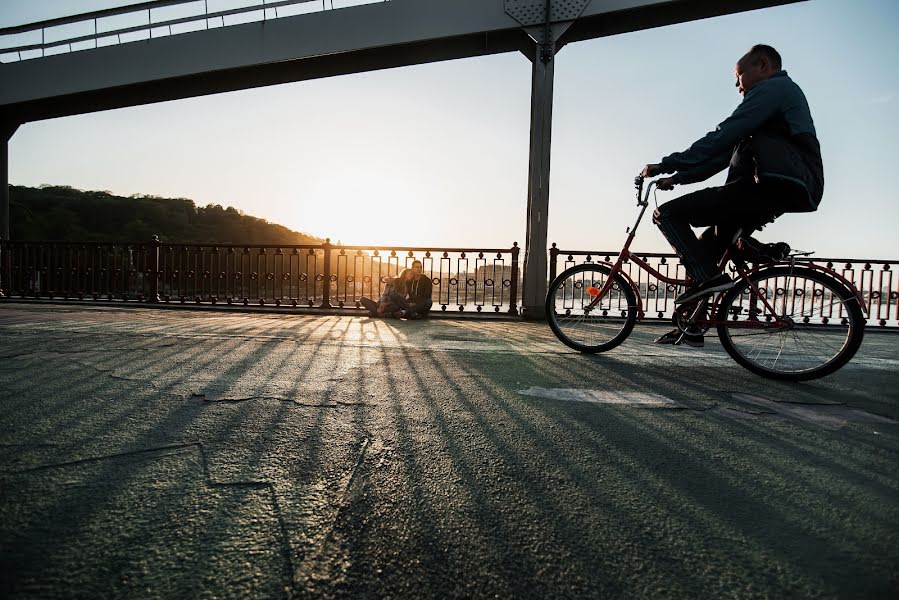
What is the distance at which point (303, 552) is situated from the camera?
1027mm

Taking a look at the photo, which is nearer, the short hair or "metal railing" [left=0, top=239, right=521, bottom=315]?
the short hair

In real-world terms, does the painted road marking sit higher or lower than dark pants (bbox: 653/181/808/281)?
lower

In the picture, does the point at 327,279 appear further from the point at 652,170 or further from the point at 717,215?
the point at 717,215

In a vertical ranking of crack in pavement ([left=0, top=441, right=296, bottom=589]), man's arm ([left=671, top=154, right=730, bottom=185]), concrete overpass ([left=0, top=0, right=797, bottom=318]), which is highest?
concrete overpass ([left=0, top=0, right=797, bottom=318])

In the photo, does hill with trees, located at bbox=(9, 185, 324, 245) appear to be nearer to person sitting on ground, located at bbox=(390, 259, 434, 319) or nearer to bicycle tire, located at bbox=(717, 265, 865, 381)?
person sitting on ground, located at bbox=(390, 259, 434, 319)

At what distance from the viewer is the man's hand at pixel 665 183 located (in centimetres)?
373

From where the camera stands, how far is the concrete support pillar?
8.41m

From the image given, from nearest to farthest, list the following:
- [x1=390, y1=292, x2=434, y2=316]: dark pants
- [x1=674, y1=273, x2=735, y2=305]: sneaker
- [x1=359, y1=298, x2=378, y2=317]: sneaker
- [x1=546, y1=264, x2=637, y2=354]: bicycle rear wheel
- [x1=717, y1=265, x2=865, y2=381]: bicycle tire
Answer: [x1=717, y1=265, x2=865, y2=381]: bicycle tire → [x1=674, y1=273, x2=735, y2=305]: sneaker → [x1=546, y1=264, x2=637, y2=354]: bicycle rear wheel → [x1=390, y1=292, x2=434, y2=316]: dark pants → [x1=359, y1=298, x2=378, y2=317]: sneaker

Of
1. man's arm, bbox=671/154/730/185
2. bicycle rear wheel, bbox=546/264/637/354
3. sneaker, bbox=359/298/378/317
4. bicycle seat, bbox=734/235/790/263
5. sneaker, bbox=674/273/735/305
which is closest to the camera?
bicycle seat, bbox=734/235/790/263

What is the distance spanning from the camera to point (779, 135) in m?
3.17

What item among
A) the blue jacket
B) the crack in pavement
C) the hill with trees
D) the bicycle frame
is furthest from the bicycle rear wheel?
the hill with trees

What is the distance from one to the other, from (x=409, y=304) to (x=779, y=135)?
19.4 ft

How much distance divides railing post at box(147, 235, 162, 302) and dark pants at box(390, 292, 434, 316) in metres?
6.15

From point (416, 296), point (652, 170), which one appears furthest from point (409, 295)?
point (652, 170)
